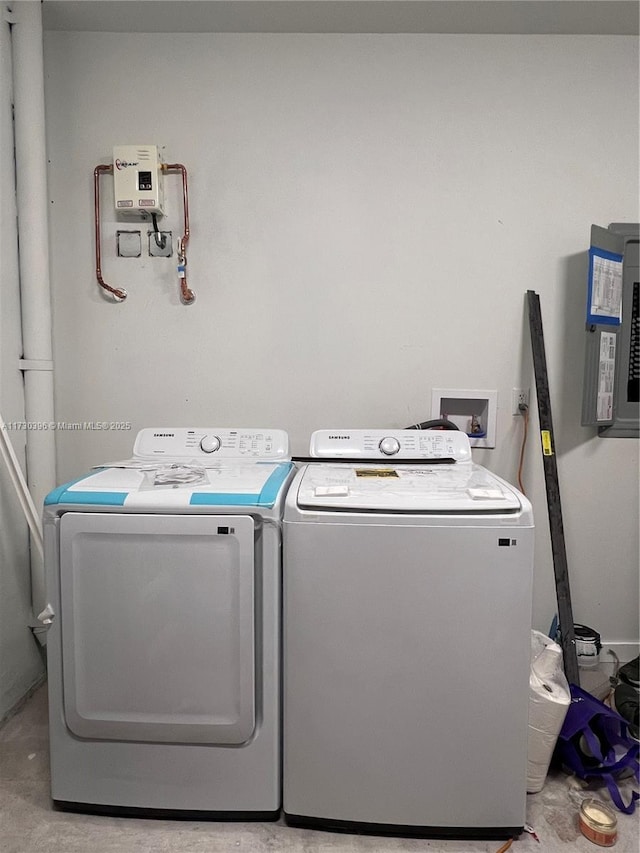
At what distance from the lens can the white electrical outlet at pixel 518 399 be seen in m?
2.10

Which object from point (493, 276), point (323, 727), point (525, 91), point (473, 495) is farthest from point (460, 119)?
point (323, 727)

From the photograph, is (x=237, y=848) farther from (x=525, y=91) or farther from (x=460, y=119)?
(x=525, y=91)

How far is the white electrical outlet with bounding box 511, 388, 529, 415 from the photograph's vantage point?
82.8 inches

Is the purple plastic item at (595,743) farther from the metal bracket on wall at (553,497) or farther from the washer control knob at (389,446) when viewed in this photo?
the washer control knob at (389,446)

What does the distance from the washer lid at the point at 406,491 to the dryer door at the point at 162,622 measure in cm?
23

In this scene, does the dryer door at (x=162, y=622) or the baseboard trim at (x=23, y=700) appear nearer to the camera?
the dryer door at (x=162, y=622)

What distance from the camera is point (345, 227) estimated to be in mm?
2057

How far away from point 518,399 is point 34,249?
1974 millimetres

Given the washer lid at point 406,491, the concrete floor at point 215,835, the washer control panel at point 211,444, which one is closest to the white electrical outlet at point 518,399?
the washer lid at point 406,491

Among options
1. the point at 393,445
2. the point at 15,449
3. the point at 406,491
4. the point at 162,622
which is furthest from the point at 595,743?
the point at 15,449

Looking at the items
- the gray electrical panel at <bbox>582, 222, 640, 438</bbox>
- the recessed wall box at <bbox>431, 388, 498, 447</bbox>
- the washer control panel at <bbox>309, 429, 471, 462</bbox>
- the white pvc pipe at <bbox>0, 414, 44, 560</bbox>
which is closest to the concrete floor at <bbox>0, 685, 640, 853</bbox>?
the white pvc pipe at <bbox>0, 414, 44, 560</bbox>

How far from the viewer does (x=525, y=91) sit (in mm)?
2014

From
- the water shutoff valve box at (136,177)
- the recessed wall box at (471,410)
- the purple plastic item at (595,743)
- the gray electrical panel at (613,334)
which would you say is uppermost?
the water shutoff valve box at (136,177)

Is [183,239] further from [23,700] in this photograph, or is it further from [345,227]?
[23,700]
